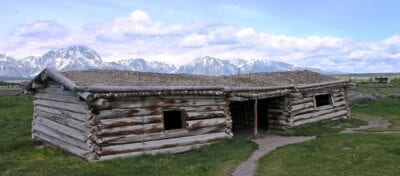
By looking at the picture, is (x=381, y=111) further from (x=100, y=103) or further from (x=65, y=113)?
(x=100, y=103)

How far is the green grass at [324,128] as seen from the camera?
22281 millimetres

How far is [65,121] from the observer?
18.3 metres

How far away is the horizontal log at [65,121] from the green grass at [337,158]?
6.61 metres

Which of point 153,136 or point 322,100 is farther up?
point 322,100

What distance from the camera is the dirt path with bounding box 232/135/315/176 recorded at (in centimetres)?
1415

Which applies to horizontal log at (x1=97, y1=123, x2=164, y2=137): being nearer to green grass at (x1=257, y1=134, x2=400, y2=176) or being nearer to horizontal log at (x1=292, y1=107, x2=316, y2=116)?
green grass at (x1=257, y1=134, x2=400, y2=176)

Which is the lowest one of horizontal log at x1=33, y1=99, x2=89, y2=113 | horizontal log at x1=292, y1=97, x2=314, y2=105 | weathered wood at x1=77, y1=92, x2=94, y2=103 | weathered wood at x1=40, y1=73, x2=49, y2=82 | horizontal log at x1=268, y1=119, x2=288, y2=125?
horizontal log at x1=268, y1=119, x2=288, y2=125

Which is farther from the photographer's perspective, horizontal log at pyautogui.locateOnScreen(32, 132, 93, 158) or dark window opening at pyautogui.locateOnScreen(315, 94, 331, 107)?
dark window opening at pyautogui.locateOnScreen(315, 94, 331, 107)

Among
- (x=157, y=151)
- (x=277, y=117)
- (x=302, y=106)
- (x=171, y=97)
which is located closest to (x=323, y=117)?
(x=302, y=106)

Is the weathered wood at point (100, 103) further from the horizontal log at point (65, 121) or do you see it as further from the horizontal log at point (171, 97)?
the horizontal log at point (65, 121)

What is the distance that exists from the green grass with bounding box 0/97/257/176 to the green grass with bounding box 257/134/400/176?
141 centimetres

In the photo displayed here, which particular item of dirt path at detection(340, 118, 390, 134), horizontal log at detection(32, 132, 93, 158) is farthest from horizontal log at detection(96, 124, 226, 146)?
dirt path at detection(340, 118, 390, 134)

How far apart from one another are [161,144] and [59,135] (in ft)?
14.9

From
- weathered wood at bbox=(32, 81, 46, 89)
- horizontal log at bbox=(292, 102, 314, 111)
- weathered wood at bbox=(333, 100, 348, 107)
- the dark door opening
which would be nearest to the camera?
weathered wood at bbox=(32, 81, 46, 89)
